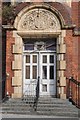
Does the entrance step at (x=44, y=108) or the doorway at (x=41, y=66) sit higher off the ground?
the doorway at (x=41, y=66)

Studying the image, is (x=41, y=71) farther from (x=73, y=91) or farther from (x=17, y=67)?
(x=73, y=91)

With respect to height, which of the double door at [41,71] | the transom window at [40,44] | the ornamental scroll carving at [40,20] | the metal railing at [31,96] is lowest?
the metal railing at [31,96]

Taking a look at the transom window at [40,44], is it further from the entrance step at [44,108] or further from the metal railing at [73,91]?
the entrance step at [44,108]

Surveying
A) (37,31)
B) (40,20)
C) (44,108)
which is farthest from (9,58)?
(44,108)

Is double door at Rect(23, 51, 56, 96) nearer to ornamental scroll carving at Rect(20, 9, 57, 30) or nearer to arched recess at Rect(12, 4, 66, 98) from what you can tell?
arched recess at Rect(12, 4, 66, 98)

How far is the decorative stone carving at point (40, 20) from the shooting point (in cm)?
1669

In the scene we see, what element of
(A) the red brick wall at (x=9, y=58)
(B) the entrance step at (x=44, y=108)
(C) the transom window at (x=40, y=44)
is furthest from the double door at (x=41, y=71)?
(B) the entrance step at (x=44, y=108)

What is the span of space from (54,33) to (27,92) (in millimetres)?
3037

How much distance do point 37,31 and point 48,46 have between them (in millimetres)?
1013

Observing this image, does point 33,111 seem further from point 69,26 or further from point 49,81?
point 69,26

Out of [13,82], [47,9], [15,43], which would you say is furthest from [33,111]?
[47,9]

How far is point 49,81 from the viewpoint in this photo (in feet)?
56.3

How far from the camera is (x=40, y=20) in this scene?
16.7 meters

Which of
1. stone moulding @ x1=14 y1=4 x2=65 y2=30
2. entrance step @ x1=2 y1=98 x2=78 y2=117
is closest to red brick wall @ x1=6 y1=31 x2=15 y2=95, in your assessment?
stone moulding @ x1=14 y1=4 x2=65 y2=30
